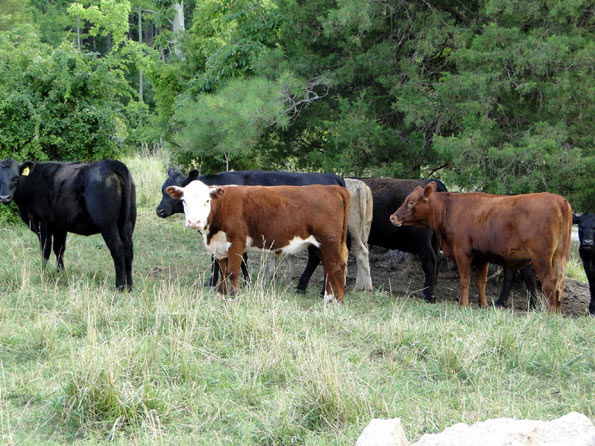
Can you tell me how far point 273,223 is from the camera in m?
8.18

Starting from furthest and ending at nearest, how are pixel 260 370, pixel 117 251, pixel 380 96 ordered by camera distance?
1. pixel 380 96
2. pixel 117 251
3. pixel 260 370

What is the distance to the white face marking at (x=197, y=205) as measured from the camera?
25.6 ft

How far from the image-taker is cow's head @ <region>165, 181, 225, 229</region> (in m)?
7.80

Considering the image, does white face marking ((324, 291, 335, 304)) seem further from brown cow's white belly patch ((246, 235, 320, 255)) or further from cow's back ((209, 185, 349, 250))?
cow's back ((209, 185, 349, 250))

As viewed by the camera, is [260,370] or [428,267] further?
[428,267]

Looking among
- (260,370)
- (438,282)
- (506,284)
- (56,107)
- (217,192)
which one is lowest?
(438,282)

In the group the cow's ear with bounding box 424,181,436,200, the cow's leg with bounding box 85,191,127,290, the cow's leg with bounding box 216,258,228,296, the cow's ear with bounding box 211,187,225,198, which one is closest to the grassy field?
the cow's leg with bounding box 216,258,228,296

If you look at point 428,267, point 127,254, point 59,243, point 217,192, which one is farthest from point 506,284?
point 59,243

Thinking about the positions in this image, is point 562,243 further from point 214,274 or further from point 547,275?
point 214,274

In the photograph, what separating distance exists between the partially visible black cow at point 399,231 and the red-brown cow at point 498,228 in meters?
0.80

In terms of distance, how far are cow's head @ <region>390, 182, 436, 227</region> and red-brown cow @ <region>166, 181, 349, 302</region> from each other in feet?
4.00

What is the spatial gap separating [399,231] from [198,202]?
11.9 feet

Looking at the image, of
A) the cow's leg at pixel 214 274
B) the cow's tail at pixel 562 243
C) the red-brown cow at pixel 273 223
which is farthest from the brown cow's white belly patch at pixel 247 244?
the cow's tail at pixel 562 243

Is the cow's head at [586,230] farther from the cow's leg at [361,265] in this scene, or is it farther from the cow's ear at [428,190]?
the cow's leg at [361,265]
